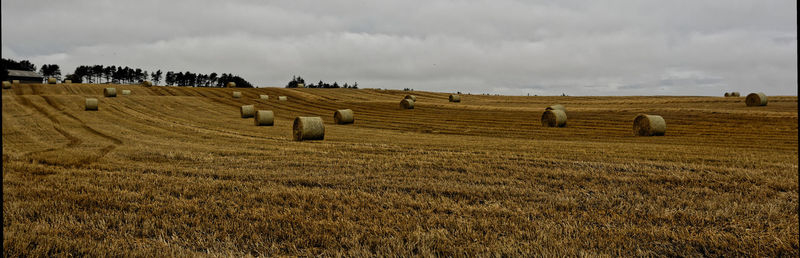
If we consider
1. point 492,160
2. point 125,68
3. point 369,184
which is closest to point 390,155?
point 492,160

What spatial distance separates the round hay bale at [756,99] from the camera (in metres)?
36.8

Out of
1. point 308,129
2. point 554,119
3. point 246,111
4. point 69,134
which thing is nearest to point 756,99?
point 554,119

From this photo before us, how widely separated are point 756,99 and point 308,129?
3723 centimetres

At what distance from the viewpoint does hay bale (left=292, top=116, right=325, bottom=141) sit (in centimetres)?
1919

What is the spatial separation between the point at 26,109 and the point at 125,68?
413ft

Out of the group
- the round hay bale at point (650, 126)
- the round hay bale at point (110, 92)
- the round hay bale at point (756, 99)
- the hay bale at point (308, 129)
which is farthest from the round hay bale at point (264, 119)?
the round hay bale at point (756, 99)

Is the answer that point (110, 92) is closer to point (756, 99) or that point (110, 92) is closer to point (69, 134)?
point (69, 134)

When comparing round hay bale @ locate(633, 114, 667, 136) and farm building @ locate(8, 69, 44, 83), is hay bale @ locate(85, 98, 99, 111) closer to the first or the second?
round hay bale @ locate(633, 114, 667, 136)

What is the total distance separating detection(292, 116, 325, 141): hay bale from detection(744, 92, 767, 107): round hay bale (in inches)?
1427

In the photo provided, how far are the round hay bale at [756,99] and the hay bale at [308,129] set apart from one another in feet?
119

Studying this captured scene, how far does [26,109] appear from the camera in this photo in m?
35.1

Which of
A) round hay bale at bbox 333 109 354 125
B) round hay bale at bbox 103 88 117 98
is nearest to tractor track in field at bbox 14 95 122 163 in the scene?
round hay bale at bbox 103 88 117 98

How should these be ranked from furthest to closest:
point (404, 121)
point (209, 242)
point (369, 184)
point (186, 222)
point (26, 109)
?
point (26, 109) < point (404, 121) < point (369, 184) < point (186, 222) < point (209, 242)

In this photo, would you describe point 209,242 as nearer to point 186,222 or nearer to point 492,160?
point 186,222
